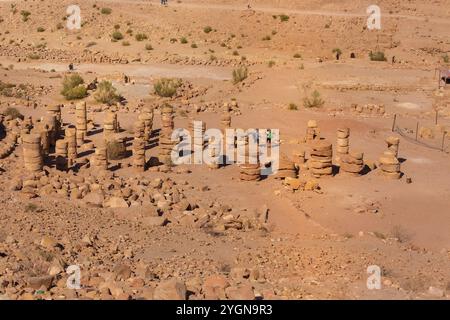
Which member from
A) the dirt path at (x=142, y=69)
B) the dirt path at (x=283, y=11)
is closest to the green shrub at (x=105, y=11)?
the dirt path at (x=283, y=11)

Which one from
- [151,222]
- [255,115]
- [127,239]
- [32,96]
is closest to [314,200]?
[151,222]

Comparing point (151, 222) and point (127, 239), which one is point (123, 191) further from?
point (127, 239)

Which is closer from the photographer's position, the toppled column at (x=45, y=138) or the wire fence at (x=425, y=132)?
the toppled column at (x=45, y=138)

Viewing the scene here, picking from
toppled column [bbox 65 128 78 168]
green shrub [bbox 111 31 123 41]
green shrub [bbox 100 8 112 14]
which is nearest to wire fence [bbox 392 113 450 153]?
toppled column [bbox 65 128 78 168]

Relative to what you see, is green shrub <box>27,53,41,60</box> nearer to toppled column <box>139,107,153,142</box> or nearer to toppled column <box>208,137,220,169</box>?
toppled column <box>139,107,153,142</box>

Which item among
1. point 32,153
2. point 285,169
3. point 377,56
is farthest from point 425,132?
point 377,56

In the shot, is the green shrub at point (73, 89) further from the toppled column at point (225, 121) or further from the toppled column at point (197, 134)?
the toppled column at point (225, 121)

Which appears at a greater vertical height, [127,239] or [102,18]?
[102,18]
